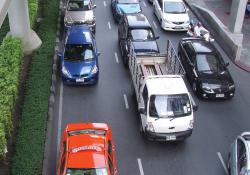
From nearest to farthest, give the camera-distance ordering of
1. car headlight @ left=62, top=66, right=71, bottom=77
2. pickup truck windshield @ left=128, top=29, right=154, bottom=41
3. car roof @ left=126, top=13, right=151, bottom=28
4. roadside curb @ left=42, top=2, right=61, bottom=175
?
roadside curb @ left=42, top=2, right=61, bottom=175 → car headlight @ left=62, top=66, right=71, bottom=77 → pickup truck windshield @ left=128, top=29, right=154, bottom=41 → car roof @ left=126, top=13, right=151, bottom=28

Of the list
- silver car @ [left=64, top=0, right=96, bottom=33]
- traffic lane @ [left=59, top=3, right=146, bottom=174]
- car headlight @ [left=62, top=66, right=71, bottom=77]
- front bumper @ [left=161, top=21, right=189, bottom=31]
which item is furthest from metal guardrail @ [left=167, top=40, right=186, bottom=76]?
silver car @ [left=64, top=0, right=96, bottom=33]

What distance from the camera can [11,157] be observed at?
14.0 metres

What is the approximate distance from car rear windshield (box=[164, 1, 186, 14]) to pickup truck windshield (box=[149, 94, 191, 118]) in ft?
36.6

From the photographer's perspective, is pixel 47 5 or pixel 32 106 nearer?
pixel 32 106

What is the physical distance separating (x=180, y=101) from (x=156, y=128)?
1393 millimetres

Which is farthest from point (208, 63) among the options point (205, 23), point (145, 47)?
point (205, 23)

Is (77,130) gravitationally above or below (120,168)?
above

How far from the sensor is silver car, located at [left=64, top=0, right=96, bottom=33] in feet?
77.7

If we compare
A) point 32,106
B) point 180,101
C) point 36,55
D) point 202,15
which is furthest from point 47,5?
point 180,101

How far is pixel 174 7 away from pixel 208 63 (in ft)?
24.9

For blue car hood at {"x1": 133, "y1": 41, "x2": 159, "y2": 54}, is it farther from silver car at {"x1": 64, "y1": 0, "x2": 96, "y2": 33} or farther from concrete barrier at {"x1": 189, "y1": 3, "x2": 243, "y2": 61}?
concrete barrier at {"x1": 189, "y1": 3, "x2": 243, "y2": 61}

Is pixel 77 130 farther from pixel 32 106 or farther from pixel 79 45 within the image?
pixel 79 45

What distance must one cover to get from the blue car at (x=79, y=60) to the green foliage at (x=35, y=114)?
2.73 ft

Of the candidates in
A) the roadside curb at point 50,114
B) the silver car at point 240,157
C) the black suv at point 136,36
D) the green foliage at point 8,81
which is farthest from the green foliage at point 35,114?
the silver car at point 240,157
